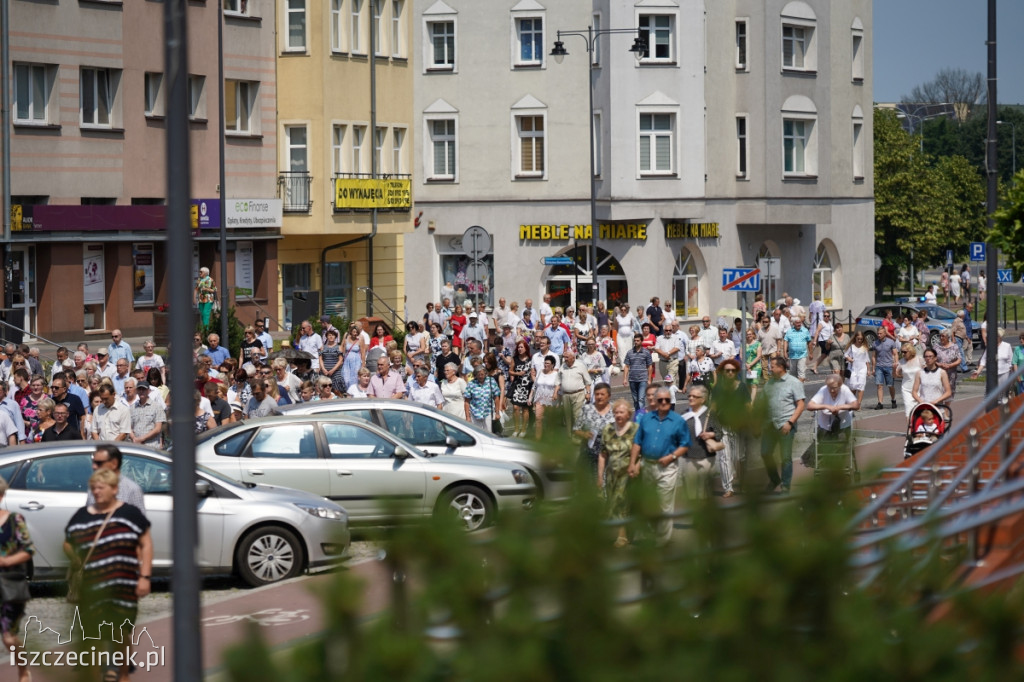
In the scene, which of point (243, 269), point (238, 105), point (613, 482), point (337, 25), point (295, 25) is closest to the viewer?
point (613, 482)

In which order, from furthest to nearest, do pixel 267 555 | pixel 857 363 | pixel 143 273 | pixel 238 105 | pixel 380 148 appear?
pixel 380 148, pixel 238 105, pixel 143 273, pixel 857 363, pixel 267 555

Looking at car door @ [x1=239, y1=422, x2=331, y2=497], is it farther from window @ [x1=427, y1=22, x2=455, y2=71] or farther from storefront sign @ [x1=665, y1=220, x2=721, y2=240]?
window @ [x1=427, y1=22, x2=455, y2=71]

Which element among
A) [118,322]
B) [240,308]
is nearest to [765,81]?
[240,308]

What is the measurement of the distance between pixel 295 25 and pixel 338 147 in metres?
3.65

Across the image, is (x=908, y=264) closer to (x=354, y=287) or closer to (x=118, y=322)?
(x=354, y=287)

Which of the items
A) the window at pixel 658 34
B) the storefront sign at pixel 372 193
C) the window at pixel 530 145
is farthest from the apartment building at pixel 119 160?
the window at pixel 658 34

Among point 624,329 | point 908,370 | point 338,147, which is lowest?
point 908,370

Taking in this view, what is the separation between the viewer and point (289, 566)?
1341 centimetres

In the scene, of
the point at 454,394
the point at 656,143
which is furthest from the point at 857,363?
the point at 656,143

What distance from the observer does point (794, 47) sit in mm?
51531

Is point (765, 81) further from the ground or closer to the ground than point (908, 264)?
further from the ground

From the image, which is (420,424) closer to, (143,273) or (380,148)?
(143,273)

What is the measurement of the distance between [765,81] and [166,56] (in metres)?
45.4

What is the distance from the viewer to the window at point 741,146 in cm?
5072
